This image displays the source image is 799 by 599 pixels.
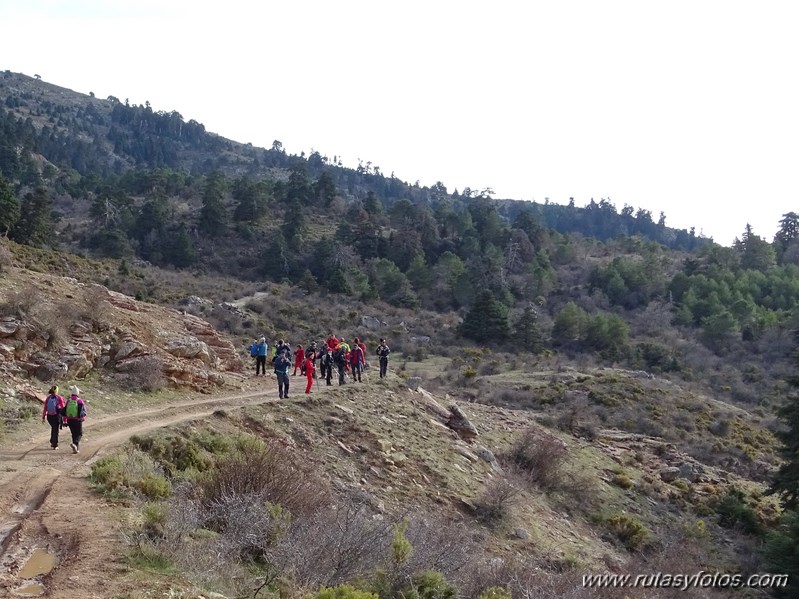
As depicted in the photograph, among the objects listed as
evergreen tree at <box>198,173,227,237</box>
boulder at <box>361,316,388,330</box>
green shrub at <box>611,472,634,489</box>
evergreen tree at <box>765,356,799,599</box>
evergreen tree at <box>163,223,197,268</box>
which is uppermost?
evergreen tree at <box>198,173,227,237</box>

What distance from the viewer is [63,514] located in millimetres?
7195

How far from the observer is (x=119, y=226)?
5459 cm

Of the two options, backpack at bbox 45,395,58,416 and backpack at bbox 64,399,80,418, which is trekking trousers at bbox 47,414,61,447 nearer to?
backpack at bbox 45,395,58,416

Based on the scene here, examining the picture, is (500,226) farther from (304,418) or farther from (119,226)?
(304,418)

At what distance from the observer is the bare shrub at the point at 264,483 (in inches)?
334

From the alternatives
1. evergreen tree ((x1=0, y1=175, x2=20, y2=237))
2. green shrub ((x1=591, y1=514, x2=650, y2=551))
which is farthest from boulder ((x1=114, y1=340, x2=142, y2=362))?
evergreen tree ((x1=0, y1=175, x2=20, y2=237))

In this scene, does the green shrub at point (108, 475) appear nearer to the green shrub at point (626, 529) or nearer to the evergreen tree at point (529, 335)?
the green shrub at point (626, 529)

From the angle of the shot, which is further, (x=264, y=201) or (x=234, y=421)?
(x=264, y=201)

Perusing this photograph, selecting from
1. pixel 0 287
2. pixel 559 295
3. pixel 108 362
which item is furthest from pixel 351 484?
pixel 559 295

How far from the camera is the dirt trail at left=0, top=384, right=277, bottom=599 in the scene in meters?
5.54

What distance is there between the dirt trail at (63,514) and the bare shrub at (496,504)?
607cm

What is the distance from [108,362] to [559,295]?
4677cm

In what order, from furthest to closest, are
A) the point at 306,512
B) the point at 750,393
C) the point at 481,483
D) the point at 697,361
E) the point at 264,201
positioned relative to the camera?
the point at 264,201, the point at 697,361, the point at 750,393, the point at 481,483, the point at 306,512

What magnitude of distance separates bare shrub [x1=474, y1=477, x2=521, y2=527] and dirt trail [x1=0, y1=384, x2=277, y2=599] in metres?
6.07
